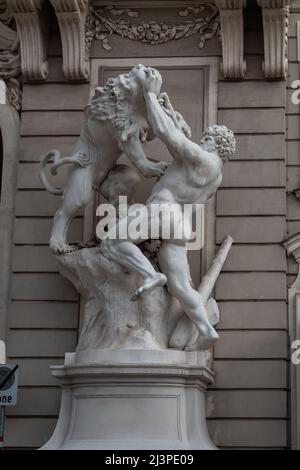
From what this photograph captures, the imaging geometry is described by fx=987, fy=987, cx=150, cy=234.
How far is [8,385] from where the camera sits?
9164 mm

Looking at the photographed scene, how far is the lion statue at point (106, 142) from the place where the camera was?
996 centimetres

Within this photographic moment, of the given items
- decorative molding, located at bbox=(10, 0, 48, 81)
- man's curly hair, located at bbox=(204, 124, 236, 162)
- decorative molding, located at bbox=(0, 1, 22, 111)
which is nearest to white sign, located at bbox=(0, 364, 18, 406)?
man's curly hair, located at bbox=(204, 124, 236, 162)

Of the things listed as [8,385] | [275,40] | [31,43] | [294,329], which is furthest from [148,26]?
[8,385]

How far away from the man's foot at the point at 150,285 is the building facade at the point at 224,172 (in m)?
1.07

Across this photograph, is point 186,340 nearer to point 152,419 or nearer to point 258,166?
point 152,419

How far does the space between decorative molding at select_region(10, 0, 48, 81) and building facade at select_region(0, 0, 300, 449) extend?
0.6 inches

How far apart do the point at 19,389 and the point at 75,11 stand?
4157mm

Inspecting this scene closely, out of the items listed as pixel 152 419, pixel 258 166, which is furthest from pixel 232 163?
pixel 152 419

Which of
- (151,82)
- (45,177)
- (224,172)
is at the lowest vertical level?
(45,177)

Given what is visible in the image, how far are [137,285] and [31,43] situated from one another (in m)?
3.19

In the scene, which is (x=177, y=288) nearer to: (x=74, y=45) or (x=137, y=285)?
(x=137, y=285)

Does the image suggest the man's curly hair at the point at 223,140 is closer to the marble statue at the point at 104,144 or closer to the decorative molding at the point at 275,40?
the marble statue at the point at 104,144

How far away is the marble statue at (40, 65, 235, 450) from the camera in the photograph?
371 inches

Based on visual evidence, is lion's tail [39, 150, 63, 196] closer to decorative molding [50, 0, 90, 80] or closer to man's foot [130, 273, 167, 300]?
decorative molding [50, 0, 90, 80]
